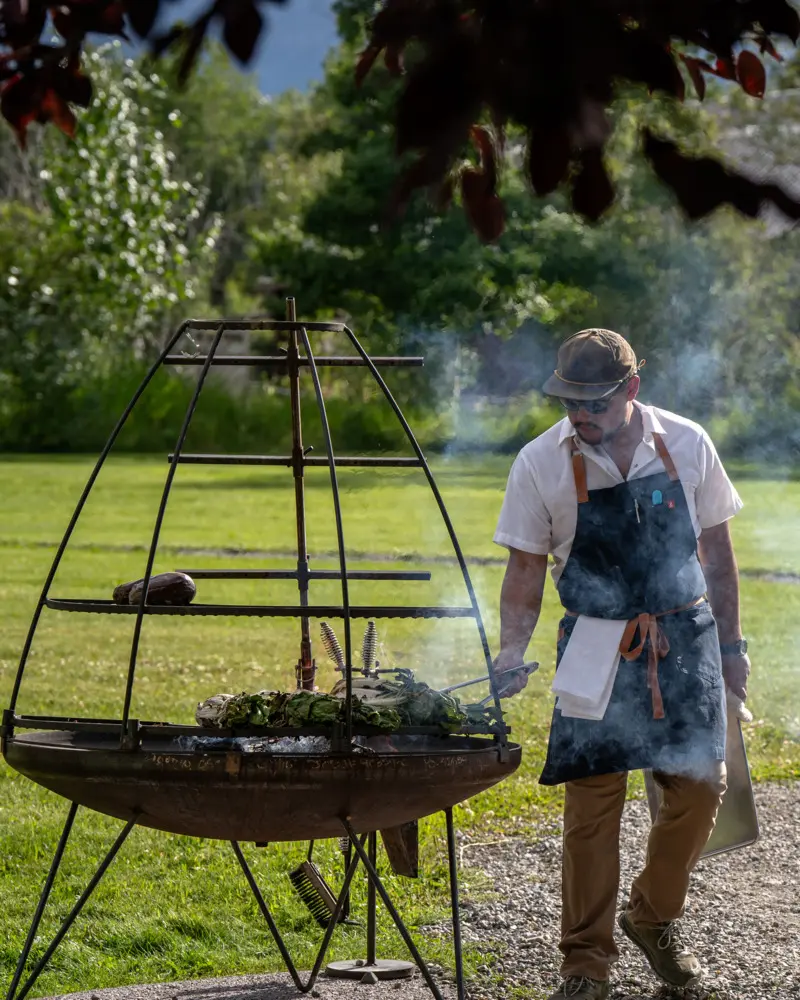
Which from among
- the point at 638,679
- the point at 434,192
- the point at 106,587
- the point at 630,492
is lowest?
the point at 106,587

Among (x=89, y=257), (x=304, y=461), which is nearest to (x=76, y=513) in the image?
(x=304, y=461)

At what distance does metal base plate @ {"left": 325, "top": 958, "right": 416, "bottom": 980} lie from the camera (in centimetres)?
400

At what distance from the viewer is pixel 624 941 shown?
4.43 m

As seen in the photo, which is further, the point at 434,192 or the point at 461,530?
the point at 461,530

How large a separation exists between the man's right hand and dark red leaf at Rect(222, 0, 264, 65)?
209 centimetres

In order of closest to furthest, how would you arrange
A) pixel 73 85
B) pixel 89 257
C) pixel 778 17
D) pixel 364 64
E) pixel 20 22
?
pixel 778 17, pixel 20 22, pixel 73 85, pixel 364 64, pixel 89 257

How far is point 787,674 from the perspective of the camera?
8.92 meters

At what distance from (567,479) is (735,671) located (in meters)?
0.76

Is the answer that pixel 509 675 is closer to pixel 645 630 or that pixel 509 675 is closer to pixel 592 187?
pixel 645 630

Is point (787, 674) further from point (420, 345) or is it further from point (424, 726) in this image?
point (420, 345)

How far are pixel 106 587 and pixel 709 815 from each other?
882 cm

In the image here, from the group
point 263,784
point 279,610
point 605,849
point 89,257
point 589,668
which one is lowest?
point 605,849

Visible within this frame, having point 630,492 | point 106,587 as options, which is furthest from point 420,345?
point 630,492

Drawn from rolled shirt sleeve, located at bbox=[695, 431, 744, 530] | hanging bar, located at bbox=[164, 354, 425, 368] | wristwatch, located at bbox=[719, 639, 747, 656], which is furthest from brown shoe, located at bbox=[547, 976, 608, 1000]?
hanging bar, located at bbox=[164, 354, 425, 368]
